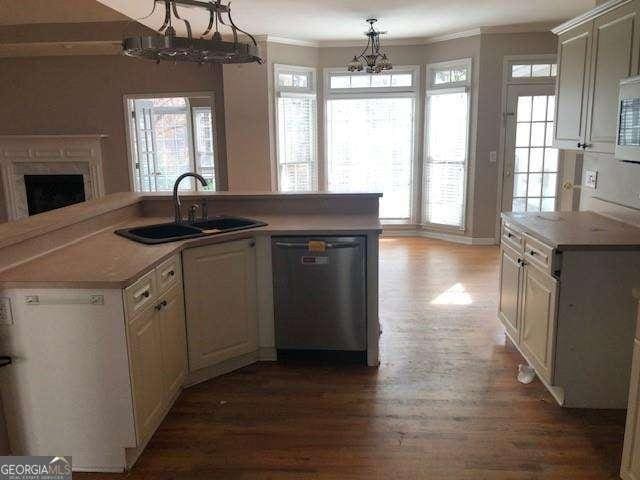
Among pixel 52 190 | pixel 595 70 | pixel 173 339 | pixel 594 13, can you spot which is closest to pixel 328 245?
pixel 173 339

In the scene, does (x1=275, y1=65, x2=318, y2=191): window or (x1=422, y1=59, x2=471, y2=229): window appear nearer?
(x1=422, y1=59, x2=471, y2=229): window

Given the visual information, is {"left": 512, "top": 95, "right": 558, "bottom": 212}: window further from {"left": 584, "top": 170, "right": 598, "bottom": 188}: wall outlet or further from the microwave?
the microwave

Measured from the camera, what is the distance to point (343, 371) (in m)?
3.15

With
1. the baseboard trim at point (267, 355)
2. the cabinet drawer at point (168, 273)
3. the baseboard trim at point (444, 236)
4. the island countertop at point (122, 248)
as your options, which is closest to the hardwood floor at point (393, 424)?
the baseboard trim at point (267, 355)

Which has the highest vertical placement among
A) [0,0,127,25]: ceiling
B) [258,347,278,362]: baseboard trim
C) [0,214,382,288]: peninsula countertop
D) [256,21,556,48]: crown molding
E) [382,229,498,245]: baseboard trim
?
[0,0,127,25]: ceiling

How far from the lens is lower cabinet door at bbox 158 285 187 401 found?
100 inches

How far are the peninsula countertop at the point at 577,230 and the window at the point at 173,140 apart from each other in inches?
204

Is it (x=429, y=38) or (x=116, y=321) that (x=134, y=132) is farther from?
(x=116, y=321)

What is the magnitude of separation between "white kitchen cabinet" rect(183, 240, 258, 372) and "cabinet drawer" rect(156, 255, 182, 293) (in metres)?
0.08

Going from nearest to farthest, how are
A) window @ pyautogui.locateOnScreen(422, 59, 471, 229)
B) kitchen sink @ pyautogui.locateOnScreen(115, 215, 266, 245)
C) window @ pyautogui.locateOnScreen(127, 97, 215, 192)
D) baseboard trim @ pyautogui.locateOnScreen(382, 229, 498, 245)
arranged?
1. kitchen sink @ pyautogui.locateOnScreen(115, 215, 266, 245)
2. window @ pyautogui.locateOnScreen(422, 59, 471, 229)
3. baseboard trim @ pyautogui.locateOnScreen(382, 229, 498, 245)
4. window @ pyautogui.locateOnScreen(127, 97, 215, 192)

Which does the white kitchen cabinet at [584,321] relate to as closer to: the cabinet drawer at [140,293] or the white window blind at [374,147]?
the cabinet drawer at [140,293]

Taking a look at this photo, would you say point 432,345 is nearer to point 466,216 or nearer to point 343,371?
point 343,371

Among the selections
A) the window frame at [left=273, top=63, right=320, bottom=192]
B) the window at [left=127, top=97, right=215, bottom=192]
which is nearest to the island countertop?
the window frame at [left=273, top=63, right=320, bottom=192]

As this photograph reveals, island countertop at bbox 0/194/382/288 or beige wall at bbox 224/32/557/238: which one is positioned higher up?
beige wall at bbox 224/32/557/238
